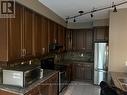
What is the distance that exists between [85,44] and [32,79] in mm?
4141

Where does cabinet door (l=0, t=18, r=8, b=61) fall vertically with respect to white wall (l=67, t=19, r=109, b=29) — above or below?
below

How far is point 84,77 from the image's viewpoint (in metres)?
6.00

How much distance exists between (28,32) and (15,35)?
0.51 meters

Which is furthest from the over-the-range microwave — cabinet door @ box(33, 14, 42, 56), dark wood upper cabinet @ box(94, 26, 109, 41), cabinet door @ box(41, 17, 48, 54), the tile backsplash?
the tile backsplash

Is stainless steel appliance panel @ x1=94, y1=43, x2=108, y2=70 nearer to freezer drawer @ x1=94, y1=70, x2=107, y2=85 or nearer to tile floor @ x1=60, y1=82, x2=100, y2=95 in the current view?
freezer drawer @ x1=94, y1=70, x2=107, y2=85

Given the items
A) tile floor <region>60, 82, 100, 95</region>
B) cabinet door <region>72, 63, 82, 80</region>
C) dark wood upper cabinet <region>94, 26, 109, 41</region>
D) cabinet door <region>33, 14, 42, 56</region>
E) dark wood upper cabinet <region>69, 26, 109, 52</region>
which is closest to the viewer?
cabinet door <region>33, 14, 42, 56</region>

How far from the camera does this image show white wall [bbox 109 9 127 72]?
416cm

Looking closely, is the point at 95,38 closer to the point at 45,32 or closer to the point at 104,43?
the point at 104,43

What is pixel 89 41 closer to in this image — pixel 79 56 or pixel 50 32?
pixel 79 56

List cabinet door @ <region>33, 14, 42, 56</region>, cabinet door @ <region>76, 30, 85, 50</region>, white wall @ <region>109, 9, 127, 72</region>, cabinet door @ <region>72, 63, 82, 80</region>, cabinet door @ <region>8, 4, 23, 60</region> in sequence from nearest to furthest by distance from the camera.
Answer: cabinet door @ <region>8, 4, 23, 60</region>, cabinet door @ <region>33, 14, 42, 56</region>, white wall @ <region>109, 9, 127, 72</region>, cabinet door @ <region>72, 63, 82, 80</region>, cabinet door @ <region>76, 30, 85, 50</region>

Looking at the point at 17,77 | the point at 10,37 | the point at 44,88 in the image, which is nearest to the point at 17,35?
the point at 10,37

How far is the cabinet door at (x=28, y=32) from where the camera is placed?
2.85 metres

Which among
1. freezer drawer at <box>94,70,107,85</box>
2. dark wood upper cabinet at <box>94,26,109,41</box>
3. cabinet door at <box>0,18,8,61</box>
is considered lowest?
freezer drawer at <box>94,70,107,85</box>

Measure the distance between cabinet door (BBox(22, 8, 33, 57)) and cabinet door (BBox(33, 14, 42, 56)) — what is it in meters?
0.19
